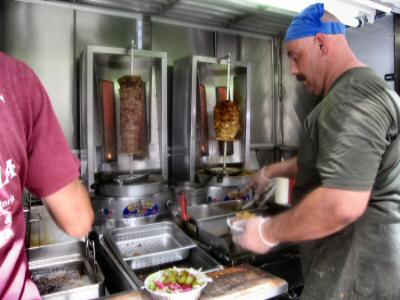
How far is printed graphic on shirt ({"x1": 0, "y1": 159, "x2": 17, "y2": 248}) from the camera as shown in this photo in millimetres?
895

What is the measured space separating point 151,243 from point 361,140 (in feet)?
4.88

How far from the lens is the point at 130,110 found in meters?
2.82

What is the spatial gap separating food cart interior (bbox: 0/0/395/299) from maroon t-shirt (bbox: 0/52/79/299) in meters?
0.54

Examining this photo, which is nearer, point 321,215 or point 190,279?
point 321,215

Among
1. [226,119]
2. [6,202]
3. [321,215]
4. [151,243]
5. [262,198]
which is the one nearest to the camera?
[6,202]

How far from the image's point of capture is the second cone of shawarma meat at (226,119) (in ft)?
10.4

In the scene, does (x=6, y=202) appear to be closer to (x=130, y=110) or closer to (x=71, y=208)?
(x=71, y=208)

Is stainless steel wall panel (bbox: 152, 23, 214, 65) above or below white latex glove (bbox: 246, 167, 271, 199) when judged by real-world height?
above

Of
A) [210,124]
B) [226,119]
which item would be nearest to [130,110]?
[226,119]

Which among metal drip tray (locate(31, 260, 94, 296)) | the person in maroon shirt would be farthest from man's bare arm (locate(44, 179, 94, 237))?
metal drip tray (locate(31, 260, 94, 296))

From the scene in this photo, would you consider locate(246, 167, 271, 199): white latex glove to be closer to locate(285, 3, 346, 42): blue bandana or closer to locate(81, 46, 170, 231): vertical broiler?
locate(81, 46, 170, 231): vertical broiler

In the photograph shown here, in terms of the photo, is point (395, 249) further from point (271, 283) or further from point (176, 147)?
point (176, 147)

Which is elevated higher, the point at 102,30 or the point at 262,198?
the point at 102,30

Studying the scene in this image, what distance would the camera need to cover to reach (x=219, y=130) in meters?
3.23
